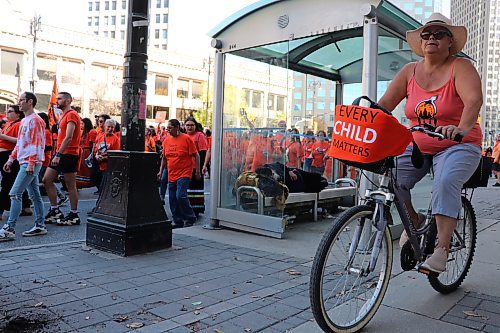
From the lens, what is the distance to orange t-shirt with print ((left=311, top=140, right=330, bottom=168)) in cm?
907

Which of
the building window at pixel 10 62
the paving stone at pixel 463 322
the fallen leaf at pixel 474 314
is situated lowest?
the paving stone at pixel 463 322

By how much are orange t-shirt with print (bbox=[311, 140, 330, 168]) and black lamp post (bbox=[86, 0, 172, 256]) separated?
14.3ft

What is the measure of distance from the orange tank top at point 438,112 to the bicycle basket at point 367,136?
0.60 meters

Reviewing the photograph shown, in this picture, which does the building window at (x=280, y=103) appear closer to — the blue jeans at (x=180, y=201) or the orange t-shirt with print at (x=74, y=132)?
the blue jeans at (x=180, y=201)

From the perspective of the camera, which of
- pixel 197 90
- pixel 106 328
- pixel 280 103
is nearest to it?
pixel 106 328

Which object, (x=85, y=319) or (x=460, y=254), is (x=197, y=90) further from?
(x=85, y=319)

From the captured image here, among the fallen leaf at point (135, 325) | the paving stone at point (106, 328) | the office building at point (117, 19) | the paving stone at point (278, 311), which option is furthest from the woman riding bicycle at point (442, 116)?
the office building at point (117, 19)

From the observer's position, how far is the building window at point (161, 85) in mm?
60812

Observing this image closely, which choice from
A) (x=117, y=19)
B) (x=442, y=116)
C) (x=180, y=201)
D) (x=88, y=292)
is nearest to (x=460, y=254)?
(x=442, y=116)

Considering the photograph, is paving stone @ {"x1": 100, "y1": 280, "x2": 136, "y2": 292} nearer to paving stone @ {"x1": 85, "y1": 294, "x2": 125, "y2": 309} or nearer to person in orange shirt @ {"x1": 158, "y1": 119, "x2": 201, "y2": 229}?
paving stone @ {"x1": 85, "y1": 294, "x2": 125, "y2": 309}

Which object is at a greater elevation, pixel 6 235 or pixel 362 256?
pixel 362 256

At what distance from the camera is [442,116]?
3.39 m

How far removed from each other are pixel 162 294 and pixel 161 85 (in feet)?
196

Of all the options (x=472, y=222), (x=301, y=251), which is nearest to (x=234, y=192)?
(x=301, y=251)
